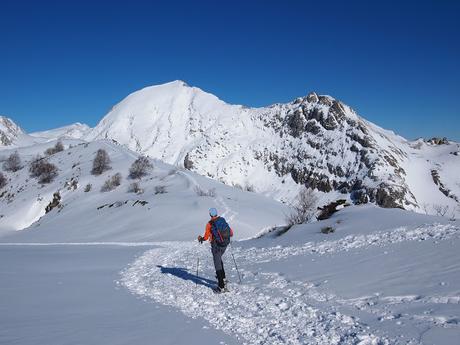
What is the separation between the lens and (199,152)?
646ft

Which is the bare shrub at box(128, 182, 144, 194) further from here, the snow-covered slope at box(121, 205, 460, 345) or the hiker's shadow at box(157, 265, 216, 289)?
the hiker's shadow at box(157, 265, 216, 289)

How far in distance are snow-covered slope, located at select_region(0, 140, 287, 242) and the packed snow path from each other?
1901 cm

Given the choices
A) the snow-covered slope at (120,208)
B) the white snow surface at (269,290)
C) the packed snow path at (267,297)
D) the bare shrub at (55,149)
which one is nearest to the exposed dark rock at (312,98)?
the bare shrub at (55,149)

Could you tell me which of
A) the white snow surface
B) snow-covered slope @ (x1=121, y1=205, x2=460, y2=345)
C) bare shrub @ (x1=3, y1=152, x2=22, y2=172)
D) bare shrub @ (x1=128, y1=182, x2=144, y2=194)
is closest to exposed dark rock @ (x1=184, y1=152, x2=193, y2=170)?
bare shrub @ (x1=3, y1=152, x2=22, y2=172)

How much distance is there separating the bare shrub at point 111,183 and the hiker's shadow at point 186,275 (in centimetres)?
4752

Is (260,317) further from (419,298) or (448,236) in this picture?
(448,236)

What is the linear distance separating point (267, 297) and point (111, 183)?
55.3 meters

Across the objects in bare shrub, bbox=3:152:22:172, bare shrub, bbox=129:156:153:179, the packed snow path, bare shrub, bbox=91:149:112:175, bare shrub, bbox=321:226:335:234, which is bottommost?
the packed snow path

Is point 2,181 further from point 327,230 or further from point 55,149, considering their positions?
point 327,230

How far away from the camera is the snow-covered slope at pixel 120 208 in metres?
38.8

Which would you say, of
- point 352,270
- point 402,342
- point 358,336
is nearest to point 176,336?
point 358,336

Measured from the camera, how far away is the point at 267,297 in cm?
1027

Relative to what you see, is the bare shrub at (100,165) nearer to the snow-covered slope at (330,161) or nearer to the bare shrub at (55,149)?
the bare shrub at (55,149)

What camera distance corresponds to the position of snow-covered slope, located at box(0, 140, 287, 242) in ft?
127
